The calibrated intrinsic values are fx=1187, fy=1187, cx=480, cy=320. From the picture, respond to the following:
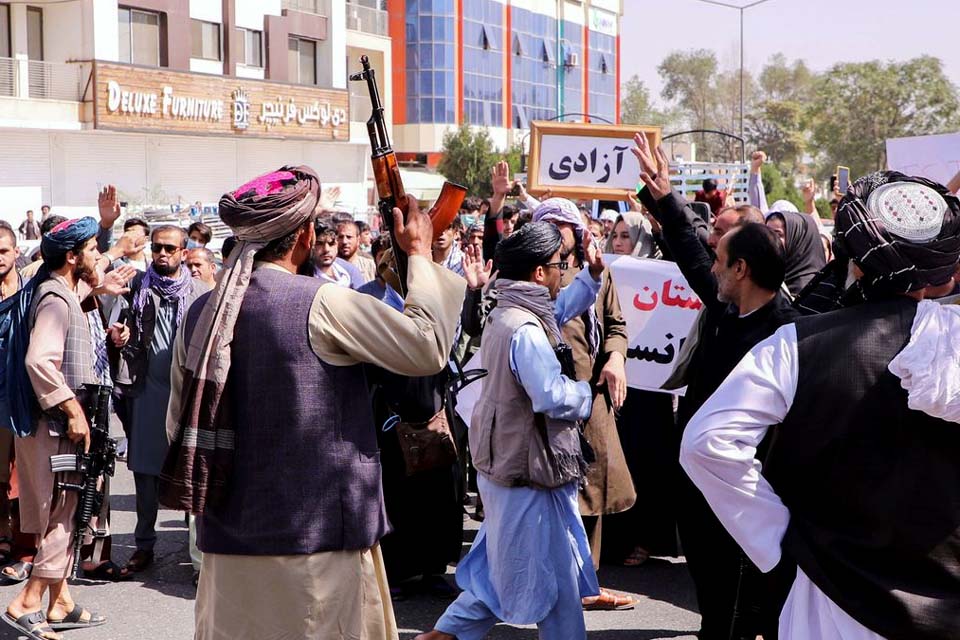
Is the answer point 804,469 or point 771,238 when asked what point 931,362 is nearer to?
point 804,469

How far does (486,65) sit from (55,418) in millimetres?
66415

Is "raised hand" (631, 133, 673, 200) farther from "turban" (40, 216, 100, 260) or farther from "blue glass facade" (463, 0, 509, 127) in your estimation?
"blue glass facade" (463, 0, 509, 127)

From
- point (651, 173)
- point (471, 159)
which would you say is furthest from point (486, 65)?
point (651, 173)

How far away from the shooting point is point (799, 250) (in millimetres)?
5512

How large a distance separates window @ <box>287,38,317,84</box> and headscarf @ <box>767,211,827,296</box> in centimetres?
3855

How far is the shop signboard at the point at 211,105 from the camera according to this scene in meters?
33.9

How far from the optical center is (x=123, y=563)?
6.80 meters

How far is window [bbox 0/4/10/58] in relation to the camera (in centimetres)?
3272

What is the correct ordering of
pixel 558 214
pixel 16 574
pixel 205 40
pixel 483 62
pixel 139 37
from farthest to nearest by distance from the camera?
pixel 483 62, pixel 205 40, pixel 139 37, pixel 16 574, pixel 558 214

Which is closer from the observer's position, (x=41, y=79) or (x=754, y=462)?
(x=754, y=462)

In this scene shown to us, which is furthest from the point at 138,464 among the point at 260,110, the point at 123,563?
the point at 260,110

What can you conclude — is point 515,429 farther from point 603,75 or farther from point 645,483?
point 603,75

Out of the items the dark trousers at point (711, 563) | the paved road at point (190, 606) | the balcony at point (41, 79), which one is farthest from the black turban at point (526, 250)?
the balcony at point (41, 79)

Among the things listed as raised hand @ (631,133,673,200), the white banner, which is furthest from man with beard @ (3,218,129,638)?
the white banner
